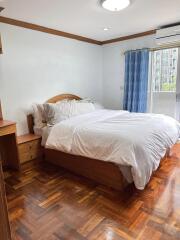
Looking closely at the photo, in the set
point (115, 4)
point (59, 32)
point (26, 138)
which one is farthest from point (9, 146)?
point (115, 4)

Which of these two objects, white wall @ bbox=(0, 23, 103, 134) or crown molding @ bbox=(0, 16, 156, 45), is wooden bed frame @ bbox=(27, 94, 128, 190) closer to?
white wall @ bbox=(0, 23, 103, 134)

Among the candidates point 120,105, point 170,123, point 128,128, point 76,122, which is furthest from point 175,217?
point 120,105

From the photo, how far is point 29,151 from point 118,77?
283cm

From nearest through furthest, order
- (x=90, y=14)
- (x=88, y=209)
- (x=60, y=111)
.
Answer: (x=88, y=209) < (x=90, y=14) < (x=60, y=111)

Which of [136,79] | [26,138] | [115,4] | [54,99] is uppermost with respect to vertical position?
[115,4]

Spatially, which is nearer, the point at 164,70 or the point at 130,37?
the point at 164,70

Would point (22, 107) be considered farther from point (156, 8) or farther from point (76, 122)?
point (156, 8)

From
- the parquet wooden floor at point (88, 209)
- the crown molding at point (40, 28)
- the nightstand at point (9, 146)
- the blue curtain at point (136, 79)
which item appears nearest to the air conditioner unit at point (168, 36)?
the blue curtain at point (136, 79)

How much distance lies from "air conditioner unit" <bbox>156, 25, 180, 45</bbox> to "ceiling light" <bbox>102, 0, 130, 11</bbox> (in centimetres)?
140

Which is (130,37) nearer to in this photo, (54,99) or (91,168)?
(54,99)

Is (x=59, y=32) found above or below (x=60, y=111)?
above

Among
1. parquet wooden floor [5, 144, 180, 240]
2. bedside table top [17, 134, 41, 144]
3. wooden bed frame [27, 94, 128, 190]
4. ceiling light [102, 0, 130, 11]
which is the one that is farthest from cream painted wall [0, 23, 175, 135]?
ceiling light [102, 0, 130, 11]

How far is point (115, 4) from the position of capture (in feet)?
7.64

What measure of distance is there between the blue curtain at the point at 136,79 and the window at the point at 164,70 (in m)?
0.22
